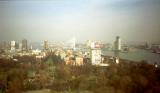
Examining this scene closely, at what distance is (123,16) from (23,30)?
93cm

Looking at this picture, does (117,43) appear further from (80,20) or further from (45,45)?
(45,45)

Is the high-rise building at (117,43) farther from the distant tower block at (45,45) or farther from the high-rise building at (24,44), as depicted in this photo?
the high-rise building at (24,44)

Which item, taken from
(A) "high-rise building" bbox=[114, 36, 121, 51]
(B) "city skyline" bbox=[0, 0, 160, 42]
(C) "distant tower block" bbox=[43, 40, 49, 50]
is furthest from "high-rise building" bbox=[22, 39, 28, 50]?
(A) "high-rise building" bbox=[114, 36, 121, 51]

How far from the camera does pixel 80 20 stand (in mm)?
2334

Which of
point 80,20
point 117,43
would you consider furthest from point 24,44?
point 117,43

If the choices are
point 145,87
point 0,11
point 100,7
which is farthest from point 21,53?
point 145,87

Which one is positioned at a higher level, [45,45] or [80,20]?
[80,20]

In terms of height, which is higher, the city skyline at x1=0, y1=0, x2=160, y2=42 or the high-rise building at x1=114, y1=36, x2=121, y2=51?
the city skyline at x1=0, y1=0, x2=160, y2=42

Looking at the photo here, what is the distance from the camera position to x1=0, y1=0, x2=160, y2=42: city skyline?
225 cm

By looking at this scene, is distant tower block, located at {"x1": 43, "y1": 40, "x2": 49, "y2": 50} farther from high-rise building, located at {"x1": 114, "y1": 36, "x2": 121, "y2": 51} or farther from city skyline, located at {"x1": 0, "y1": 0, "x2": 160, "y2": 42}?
high-rise building, located at {"x1": 114, "y1": 36, "x2": 121, "y2": 51}

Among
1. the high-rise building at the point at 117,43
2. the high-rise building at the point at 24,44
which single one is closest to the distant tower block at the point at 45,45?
the high-rise building at the point at 24,44

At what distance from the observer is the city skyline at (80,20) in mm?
2250

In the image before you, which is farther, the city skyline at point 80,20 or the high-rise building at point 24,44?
the high-rise building at point 24,44

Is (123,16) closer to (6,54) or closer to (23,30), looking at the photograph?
(23,30)
